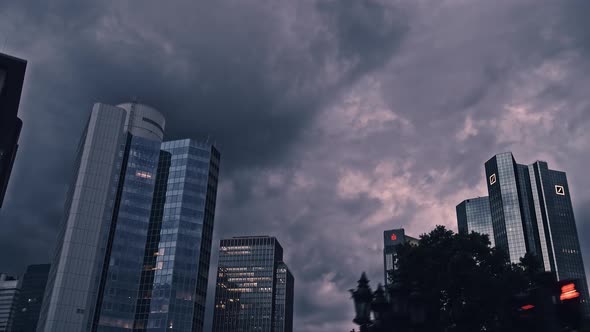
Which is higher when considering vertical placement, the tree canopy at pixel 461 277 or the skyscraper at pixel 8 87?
the skyscraper at pixel 8 87

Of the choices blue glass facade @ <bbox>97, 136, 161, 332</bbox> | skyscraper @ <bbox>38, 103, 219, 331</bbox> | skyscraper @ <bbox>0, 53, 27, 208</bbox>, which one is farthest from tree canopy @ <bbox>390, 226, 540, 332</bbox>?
blue glass facade @ <bbox>97, 136, 161, 332</bbox>

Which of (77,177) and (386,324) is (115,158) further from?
(386,324)

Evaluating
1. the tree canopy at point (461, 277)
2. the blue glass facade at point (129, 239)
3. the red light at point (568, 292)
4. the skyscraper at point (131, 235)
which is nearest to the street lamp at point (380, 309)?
the red light at point (568, 292)

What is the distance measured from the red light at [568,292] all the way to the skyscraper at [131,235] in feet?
398

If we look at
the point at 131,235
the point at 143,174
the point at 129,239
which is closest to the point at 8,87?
the point at 129,239

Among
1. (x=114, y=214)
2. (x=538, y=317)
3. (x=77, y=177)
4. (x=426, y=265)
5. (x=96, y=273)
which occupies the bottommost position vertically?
(x=538, y=317)

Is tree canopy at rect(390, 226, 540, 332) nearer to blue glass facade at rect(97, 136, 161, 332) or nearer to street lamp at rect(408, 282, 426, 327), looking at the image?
street lamp at rect(408, 282, 426, 327)

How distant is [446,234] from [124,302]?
3942 inches

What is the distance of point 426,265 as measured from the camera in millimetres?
40219

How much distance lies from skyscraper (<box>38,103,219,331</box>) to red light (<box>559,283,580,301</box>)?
398 feet

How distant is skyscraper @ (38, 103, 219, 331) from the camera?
118062mm

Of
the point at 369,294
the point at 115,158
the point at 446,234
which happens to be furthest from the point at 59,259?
the point at 369,294

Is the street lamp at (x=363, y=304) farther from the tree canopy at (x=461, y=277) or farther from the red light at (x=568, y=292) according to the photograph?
the tree canopy at (x=461, y=277)

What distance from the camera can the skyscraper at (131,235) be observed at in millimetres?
118062
